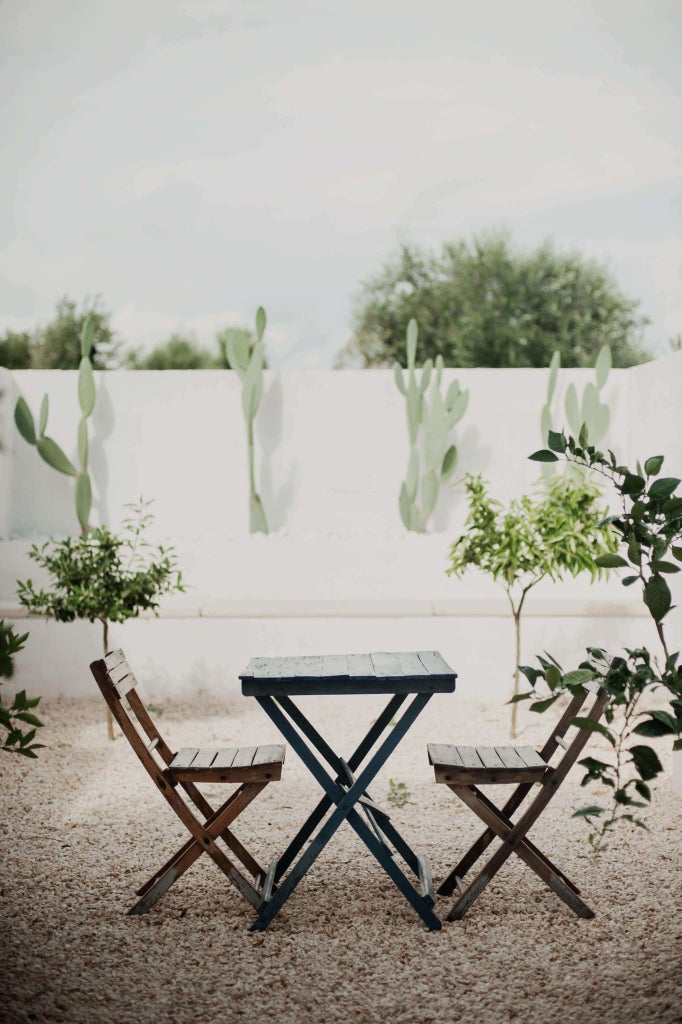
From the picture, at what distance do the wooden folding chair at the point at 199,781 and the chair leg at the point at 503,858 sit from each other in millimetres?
616

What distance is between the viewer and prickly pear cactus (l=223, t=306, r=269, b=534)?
6.83 meters

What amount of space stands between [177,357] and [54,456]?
13.5 m

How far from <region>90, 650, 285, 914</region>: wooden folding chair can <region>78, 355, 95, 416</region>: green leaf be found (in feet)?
14.1

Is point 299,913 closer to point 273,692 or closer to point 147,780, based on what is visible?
point 273,692

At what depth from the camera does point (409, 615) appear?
5867 mm

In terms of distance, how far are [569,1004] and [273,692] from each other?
1.15 meters

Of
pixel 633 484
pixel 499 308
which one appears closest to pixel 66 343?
pixel 499 308

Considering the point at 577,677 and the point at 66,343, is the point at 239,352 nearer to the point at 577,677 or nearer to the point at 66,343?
the point at 577,677

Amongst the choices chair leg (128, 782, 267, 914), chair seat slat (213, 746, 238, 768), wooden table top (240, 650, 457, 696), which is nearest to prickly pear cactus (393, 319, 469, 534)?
chair seat slat (213, 746, 238, 768)

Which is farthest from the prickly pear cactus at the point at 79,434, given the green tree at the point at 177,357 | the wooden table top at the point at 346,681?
the green tree at the point at 177,357

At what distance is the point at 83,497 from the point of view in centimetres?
690

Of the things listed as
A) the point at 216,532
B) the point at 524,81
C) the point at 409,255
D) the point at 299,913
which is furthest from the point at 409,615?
the point at 409,255

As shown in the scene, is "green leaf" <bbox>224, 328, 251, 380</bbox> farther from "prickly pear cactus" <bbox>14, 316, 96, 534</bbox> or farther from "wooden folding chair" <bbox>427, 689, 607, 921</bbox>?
"wooden folding chair" <bbox>427, 689, 607, 921</bbox>

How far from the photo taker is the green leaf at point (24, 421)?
681 cm
